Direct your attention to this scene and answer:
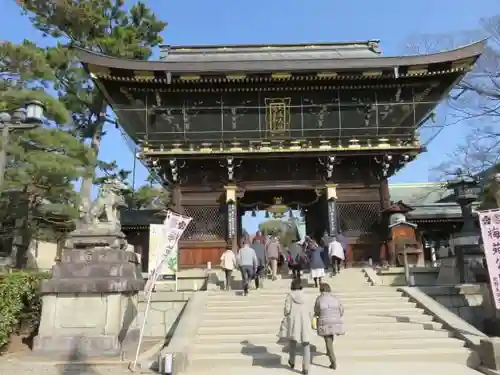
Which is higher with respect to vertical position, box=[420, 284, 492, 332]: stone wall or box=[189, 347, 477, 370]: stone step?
box=[420, 284, 492, 332]: stone wall

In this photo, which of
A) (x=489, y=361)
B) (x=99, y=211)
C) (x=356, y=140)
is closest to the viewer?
(x=489, y=361)

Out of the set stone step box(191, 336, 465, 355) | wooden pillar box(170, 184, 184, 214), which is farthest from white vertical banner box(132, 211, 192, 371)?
wooden pillar box(170, 184, 184, 214)

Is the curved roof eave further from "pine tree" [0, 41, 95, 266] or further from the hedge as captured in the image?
the hedge

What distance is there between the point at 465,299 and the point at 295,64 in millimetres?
11321

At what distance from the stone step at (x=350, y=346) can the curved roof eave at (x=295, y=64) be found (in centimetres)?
1207

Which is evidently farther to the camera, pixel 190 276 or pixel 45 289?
pixel 190 276

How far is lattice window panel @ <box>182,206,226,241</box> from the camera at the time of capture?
18469 millimetres

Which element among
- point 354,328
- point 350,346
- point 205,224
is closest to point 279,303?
point 354,328

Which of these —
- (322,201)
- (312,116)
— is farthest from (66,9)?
(322,201)

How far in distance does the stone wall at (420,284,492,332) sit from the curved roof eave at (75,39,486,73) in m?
10.0

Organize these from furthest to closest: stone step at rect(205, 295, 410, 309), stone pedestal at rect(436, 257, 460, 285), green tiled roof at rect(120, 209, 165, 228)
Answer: green tiled roof at rect(120, 209, 165, 228) < stone pedestal at rect(436, 257, 460, 285) < stone step at rect(205, 295, 410, 309)

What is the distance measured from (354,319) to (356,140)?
963 cm

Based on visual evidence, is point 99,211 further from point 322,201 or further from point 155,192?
point 155,192

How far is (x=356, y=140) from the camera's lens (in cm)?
1823
